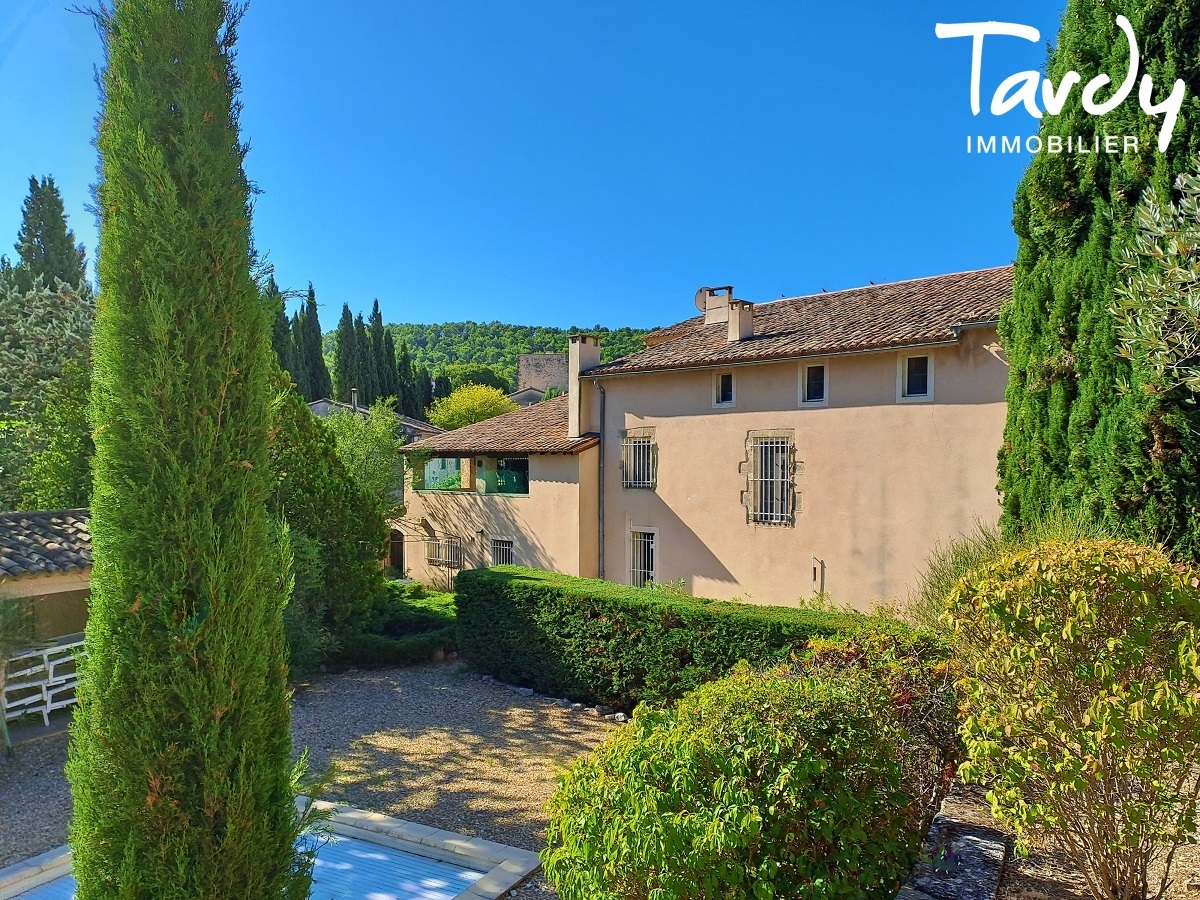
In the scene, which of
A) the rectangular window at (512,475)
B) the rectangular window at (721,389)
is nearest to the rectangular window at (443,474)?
the rectangular window at (512,475)

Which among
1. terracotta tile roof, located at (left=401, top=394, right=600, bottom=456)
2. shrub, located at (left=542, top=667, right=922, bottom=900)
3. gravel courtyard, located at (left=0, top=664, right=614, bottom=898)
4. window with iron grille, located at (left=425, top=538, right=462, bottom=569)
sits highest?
terracotta tile roof, located at (left=401, top=394, right=600, bottom=456)

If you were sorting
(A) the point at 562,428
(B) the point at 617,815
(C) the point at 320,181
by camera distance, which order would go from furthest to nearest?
(A) the point at 562,428, (C) the point at 320,181, (B) the point at 617,815

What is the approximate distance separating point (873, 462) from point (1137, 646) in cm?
1129

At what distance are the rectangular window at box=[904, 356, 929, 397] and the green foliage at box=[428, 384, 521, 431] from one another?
108ft

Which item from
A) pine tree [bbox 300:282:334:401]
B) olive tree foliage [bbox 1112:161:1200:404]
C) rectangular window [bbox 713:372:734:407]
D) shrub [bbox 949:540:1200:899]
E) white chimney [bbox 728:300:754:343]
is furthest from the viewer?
pine tree [bbox 300:282:334:401]

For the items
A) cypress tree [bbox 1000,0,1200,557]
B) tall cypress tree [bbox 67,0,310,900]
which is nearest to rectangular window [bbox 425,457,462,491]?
cypress tree [bbox 1000,0,1200,557]

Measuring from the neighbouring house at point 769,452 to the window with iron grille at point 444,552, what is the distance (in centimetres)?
23

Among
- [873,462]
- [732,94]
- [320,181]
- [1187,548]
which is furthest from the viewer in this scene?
[873,462]

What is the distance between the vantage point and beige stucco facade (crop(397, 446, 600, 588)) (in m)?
19.6

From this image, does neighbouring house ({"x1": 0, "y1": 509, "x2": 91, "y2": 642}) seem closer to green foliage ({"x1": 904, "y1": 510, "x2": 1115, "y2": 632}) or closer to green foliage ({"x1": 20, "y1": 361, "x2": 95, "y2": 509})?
green foliage ({"x1": 20, "y1": 361, "x2": 95, "y2": 509})

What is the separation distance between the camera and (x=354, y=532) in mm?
14508

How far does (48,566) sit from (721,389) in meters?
13.6

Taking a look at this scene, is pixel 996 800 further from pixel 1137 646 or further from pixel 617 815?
pixel 617 815

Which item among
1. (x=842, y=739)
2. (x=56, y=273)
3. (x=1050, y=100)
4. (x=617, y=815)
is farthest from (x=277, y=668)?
(x=56, y=273)
